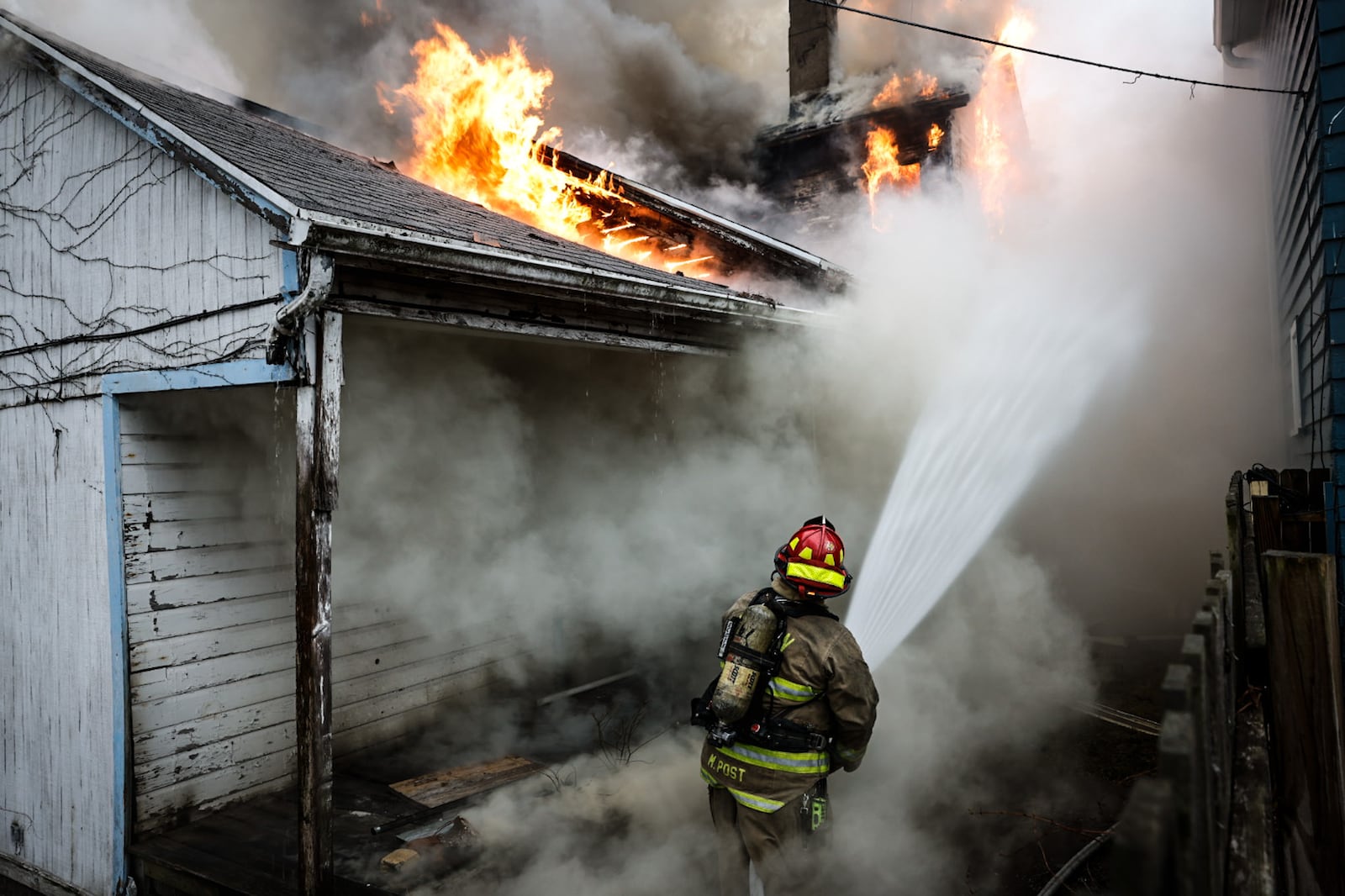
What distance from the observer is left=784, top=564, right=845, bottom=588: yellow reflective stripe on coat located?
3768 mm

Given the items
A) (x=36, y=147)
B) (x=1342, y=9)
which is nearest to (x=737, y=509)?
(x=1342, y=9)

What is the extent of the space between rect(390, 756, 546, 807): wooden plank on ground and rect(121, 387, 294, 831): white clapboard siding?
37.2 inches

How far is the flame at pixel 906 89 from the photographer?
14414 mm

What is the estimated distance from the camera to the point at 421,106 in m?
11.1

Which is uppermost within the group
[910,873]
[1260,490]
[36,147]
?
[36,147]

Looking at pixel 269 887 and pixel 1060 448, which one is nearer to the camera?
pixel 269 887

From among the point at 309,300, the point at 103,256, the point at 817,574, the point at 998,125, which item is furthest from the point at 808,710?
the point at 998,125

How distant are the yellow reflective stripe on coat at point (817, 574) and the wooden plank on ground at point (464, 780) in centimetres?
317

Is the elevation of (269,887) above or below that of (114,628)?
below

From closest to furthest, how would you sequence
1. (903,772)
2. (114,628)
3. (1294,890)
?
(1294,890)
(114,628)
(903,772)

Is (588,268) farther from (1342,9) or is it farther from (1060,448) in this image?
(1060,448)

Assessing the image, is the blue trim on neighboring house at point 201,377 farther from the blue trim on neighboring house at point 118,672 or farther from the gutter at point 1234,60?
the gutter at point 1234,60

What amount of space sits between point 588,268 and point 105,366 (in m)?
3.12

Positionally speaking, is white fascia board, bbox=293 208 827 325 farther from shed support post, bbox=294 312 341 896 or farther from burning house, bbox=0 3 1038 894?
shed support post, bbox=294 312 341 896
